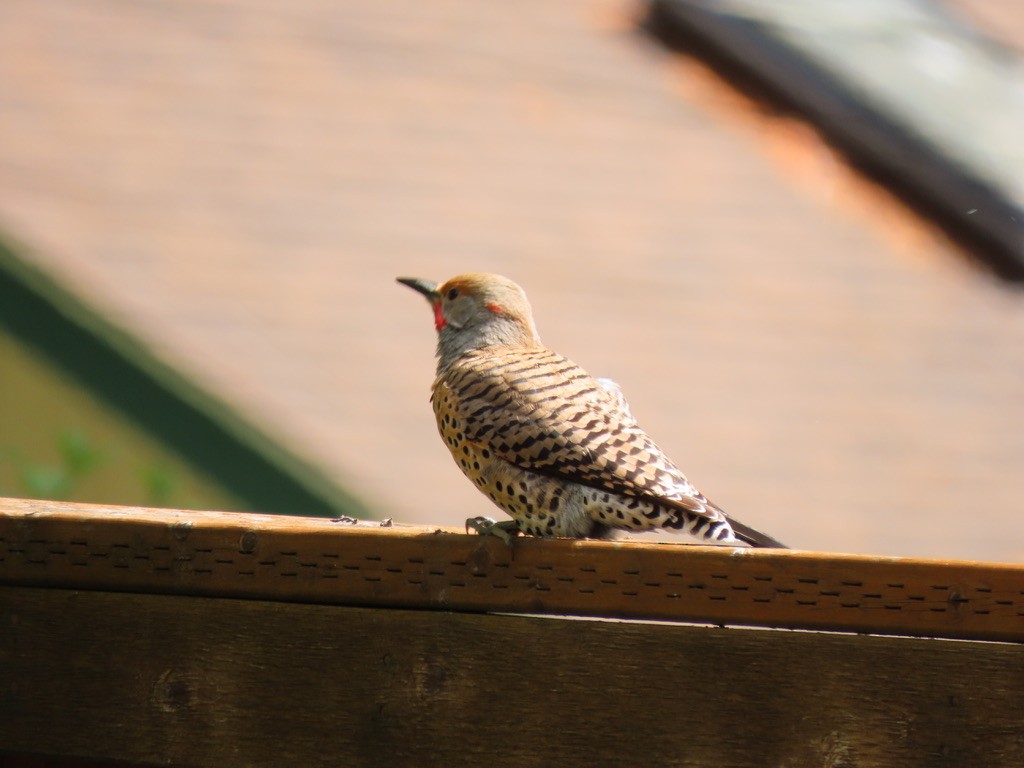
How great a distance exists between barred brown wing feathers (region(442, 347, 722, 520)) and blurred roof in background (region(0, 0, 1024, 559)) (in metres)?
2.17

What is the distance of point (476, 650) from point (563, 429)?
42.1 inches

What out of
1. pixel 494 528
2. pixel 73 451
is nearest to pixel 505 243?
pixel 73 451

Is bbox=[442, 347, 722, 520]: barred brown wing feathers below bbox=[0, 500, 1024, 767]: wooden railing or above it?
above

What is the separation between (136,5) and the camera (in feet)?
26.9

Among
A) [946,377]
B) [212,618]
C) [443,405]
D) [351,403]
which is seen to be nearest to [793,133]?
[946,377]

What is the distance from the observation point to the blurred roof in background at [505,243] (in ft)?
19.7

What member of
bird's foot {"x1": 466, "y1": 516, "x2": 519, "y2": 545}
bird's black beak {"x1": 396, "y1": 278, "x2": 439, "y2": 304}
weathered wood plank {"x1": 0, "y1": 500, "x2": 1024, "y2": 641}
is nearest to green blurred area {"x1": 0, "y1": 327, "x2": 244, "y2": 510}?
bird's black beak {"x1": 396, "y1": 278, "x2": 439, "y2": 304}

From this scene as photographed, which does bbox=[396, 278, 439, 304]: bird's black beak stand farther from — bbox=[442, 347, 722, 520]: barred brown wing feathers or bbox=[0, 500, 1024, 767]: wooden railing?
bbox=[0, 500, 1024, 767]: wooden railing

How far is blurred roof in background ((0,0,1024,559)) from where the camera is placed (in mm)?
5996

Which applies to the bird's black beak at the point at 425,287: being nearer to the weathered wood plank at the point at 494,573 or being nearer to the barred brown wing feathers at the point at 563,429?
the barred brown wing feathers at the point at 563,429

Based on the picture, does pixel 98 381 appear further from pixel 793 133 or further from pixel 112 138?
pixel 793 133

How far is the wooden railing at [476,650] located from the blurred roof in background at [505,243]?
10.8 ft

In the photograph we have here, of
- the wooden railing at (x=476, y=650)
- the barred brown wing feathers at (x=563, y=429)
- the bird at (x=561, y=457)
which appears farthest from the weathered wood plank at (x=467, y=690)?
the barred brown wing feathers at (x=563, y=429)

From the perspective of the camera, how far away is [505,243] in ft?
22.9
